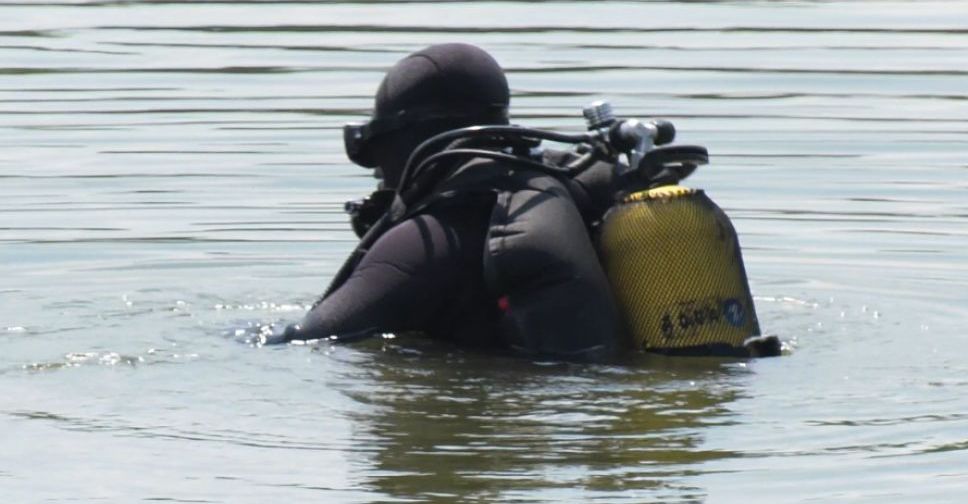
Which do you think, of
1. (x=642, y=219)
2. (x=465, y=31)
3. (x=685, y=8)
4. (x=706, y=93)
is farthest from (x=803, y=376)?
(x=685, y=8)

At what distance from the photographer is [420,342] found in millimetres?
8188

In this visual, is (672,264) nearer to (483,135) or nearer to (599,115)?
(599,115)

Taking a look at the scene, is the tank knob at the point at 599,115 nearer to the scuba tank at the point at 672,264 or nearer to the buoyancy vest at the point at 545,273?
the scuba tank at the point at 672,264

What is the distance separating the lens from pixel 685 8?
19875 mm

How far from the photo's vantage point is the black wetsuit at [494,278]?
756cm

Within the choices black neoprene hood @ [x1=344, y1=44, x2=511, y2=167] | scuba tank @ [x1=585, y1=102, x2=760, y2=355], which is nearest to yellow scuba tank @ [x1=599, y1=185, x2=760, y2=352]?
scuba tank @ [x1=585, y1=102, x2=760, y2=355]

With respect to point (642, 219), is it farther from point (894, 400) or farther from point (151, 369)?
point (151, 369)

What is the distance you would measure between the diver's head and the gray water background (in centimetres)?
66

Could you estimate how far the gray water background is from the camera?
21.8ft

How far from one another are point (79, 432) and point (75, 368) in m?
0.97

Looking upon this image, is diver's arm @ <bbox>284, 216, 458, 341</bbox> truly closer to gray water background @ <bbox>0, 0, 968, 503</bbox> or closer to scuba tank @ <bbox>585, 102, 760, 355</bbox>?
gray water background @ <bbox>0, 0, 968, 503</bbox>

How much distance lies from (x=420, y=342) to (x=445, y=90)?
0.79m

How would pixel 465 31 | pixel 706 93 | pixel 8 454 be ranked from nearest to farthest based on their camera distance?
pixel 8 454, pixel 706 93, pixel 465 31

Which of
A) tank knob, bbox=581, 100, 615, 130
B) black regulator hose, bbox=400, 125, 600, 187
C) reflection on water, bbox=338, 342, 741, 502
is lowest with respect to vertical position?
reflection on water, bbox=338, 342, 741, 502
